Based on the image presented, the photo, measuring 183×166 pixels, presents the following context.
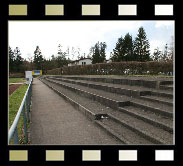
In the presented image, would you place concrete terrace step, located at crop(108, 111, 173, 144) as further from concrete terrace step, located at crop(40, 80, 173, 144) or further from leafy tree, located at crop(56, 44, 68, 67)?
leafy tree, located at crop(56, 44, 68, 67)

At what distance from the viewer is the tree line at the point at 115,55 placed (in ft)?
108

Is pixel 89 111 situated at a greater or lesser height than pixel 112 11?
lesser

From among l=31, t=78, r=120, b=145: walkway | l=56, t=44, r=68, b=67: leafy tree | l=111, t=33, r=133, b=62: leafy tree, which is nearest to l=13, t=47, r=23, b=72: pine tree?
l=56, t=44, r=68, b=67: leafy tree

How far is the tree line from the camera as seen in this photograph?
32.9 meters

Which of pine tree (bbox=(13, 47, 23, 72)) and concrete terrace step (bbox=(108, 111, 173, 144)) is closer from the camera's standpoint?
concrete terrace step (bbox=(108, 111, 173, 144))

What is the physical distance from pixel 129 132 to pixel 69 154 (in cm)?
214

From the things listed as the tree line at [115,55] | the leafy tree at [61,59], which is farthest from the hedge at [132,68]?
the leafy tree at [61,59]

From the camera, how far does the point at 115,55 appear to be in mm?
41906

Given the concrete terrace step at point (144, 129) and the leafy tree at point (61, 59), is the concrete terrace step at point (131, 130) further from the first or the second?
the leafy tree at point (61, 59)
